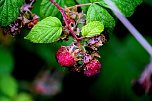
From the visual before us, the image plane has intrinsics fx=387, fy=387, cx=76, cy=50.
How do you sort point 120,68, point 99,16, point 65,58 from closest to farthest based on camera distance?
1. point 65,58
2. point 99,16
3. point 120,68

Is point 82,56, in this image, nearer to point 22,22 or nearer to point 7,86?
point 22,22

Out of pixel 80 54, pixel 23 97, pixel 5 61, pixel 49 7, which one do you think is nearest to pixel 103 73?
pixel 23 97

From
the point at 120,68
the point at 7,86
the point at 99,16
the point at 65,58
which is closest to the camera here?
the point at 65,58

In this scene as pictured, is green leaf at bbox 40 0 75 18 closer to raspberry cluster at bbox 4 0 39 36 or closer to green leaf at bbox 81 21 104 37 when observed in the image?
raspberry cluster at bbox 4 0 39 36

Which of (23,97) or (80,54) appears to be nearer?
(80,54)

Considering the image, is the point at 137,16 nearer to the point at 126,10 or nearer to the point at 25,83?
the point at 25,83

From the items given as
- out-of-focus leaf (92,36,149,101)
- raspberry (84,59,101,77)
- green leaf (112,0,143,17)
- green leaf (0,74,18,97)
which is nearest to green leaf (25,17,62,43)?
raspberry (84,59,101,77)

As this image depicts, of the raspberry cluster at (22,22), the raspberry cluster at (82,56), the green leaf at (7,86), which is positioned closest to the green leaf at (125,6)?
the raspberry cluster at (82,56)
